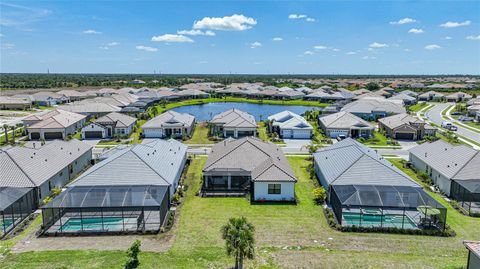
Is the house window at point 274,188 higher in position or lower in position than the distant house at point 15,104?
Answer: lower

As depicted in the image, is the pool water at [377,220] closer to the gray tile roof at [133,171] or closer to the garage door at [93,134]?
the gray tile roof at [133,171]

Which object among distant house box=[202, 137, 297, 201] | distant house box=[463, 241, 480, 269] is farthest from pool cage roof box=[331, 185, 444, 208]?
distant house box=[463, 241, 480, 269]

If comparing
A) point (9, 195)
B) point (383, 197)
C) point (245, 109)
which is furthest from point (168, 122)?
point (245, 109)

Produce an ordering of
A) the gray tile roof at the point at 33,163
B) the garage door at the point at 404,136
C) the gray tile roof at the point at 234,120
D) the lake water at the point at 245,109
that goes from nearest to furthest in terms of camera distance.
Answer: the gray tile roof at the point at 33,163
the garage door at the point at 404,136
the gray tile roof at the point at 234,120
the lake water at the point at 245,109

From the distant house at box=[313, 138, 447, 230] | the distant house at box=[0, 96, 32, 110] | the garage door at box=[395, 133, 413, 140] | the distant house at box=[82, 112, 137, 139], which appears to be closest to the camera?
the distant house at box=[313, 138, 447, 230]

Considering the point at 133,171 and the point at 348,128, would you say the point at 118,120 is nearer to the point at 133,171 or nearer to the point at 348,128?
the point at 133,171

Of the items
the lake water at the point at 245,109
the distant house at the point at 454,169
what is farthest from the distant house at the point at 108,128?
the distant house at the point at 454,169

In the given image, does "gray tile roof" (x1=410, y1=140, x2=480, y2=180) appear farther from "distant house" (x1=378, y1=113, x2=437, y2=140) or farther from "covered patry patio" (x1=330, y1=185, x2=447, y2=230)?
"distant house" (x1=378, y1=113, x2=437, y2=140)
